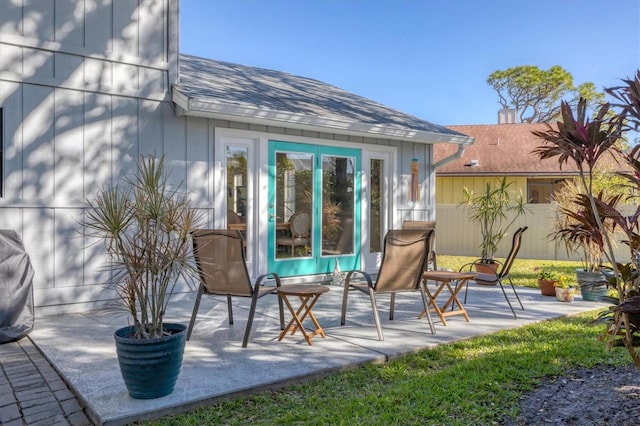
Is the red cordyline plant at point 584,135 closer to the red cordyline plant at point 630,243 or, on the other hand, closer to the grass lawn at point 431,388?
the red cordyline plant at point 630,243

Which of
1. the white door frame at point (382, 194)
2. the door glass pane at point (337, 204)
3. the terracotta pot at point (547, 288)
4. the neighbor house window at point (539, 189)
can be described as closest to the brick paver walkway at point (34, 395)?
the door glass pane at point (337, 204)

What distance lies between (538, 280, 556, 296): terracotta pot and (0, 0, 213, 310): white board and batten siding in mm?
5296

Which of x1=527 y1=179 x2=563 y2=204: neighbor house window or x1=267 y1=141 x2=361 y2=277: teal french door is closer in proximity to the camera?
x1=267 y1=141 x2=361 y2=277: teal french door

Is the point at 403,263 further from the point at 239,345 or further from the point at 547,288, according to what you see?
the point at 547,288

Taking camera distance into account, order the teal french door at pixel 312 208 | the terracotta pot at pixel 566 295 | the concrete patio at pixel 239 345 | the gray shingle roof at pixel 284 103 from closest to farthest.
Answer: the concrete patio at pixel 239 345 → the gray shingle roof at pixel 284 103 → the terracotta pot at pixel 566 295 → the teal french door at pixel 312 208

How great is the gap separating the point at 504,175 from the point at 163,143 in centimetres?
1236

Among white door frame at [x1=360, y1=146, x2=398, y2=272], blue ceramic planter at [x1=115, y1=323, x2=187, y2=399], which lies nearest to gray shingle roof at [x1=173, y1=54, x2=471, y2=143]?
white door frame at [x1=360, y1=146, x2=398, y2=272]

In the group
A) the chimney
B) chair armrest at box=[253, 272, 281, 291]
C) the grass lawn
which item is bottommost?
the grass lawn

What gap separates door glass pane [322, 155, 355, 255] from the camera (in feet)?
25.7

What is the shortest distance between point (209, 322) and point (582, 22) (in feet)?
56.7

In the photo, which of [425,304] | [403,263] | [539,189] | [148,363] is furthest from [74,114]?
[539,189]

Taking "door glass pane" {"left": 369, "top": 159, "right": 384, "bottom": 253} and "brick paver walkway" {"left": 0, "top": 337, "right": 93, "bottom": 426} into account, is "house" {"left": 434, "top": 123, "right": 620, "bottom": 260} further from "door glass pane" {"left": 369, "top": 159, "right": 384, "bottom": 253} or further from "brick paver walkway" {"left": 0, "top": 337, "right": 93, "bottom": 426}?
"brick paver walkway" {"left": 0, "top": 337, "right": 93, "bottom": 426}

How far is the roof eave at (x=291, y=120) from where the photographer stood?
19.9 feet

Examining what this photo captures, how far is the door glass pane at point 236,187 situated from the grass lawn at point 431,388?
11.8 feet
